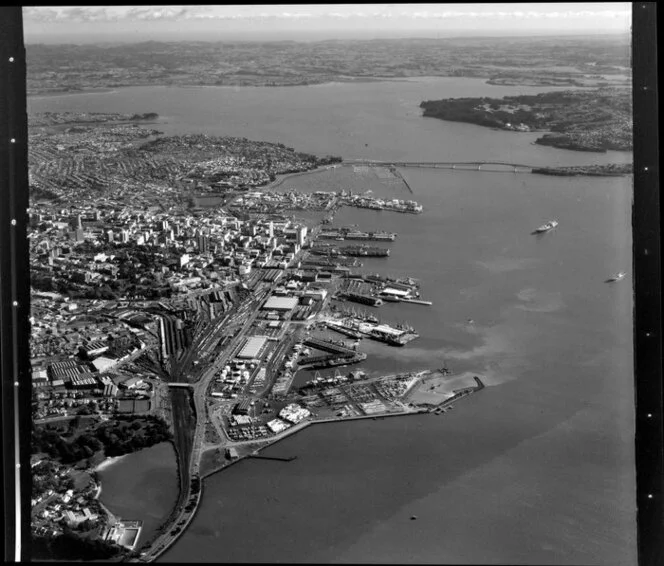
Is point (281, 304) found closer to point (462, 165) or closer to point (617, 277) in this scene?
point (462, 165)

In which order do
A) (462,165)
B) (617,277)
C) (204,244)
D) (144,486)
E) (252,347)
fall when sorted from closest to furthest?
(144,486)
(617,277)
(252,347)
(204,244)
(462,165)

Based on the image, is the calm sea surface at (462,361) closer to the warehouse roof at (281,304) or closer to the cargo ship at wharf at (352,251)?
the cargo ship at wharf at (352,251)

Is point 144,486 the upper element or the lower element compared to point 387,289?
lower

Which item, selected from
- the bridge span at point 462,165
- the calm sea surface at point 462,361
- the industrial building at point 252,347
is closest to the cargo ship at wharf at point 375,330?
the calm sea surface at point 462,361

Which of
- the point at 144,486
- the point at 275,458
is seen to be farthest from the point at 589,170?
the point at 144,486

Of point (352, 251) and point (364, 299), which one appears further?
point (352, 251)

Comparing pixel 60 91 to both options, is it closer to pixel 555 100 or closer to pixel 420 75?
pixel 420 75

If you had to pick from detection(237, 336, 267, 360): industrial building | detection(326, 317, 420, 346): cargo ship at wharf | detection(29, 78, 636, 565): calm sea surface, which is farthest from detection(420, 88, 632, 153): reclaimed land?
detection(237, 336, 267, 360): industrial building

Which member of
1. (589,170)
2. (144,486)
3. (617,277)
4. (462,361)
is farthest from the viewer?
(589,170)
